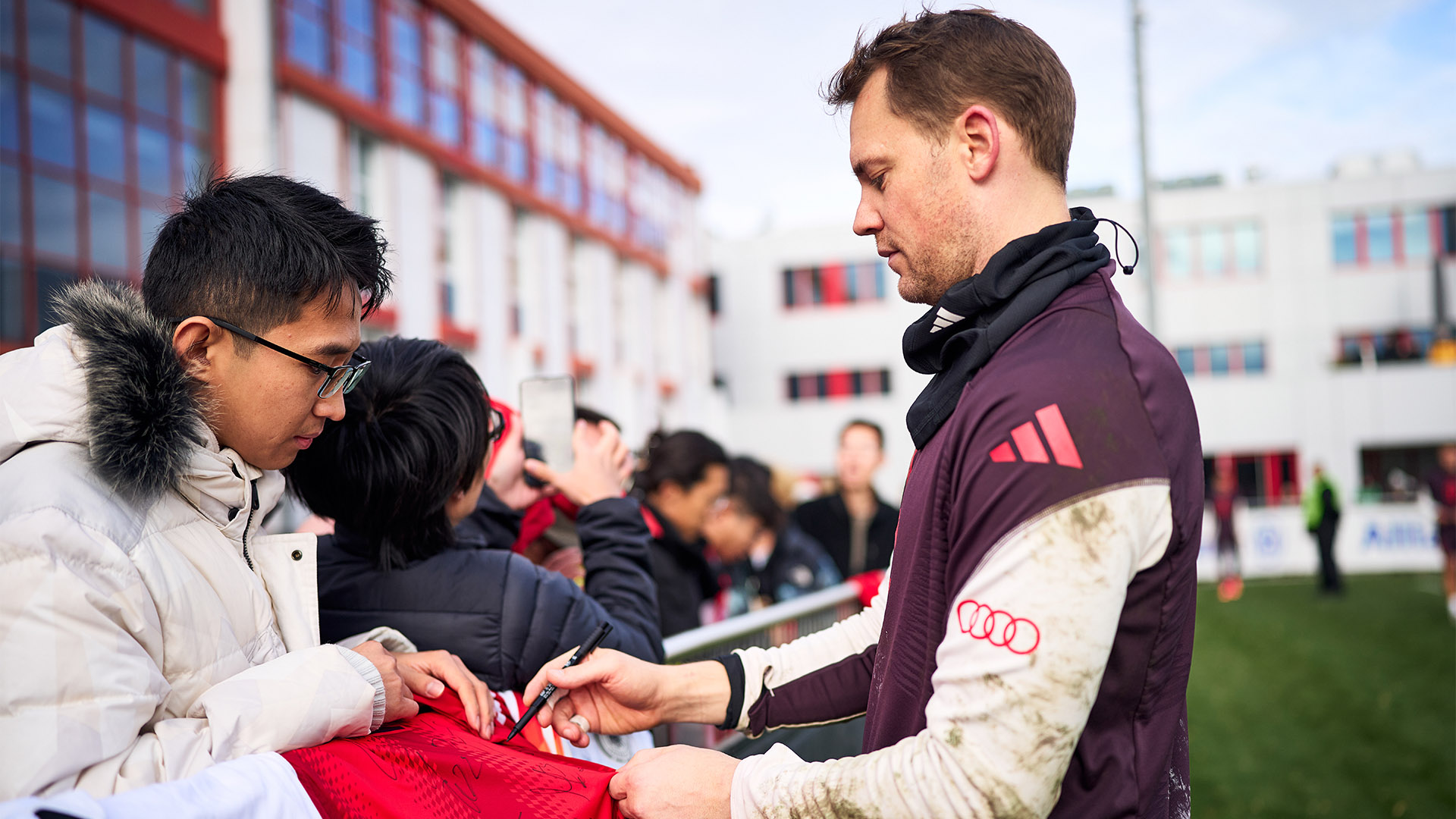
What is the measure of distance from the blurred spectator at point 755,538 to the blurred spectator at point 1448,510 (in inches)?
448

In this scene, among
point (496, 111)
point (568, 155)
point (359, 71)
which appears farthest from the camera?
point (568, 155)

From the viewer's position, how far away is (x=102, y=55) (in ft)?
48.1

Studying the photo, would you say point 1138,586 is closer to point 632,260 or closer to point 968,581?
point 968,581

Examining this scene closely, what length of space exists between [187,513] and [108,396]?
0.23 meters

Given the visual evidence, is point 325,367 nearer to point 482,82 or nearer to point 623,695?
point 623,695

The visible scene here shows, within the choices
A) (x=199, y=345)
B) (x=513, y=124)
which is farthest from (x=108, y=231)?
(x=199, y=345)

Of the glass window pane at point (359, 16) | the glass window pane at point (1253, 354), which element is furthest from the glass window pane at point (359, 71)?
the glass window pane at point (1253, 354)

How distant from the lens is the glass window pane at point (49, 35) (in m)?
13.4

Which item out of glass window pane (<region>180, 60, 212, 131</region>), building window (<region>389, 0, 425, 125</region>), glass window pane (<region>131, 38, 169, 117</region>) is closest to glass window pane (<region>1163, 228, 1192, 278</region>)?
building window (<region>389, 0, 425, 125</region>)

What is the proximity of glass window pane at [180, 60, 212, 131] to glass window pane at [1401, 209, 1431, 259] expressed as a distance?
33070 millimetres

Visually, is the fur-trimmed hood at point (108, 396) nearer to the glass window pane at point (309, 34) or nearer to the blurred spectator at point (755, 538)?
the blurred spectator at point (755, 538)

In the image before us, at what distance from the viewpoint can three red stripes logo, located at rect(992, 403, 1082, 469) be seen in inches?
57.6

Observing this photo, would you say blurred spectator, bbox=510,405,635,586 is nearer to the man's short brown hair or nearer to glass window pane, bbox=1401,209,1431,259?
the man's short brown hair

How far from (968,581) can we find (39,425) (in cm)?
134
